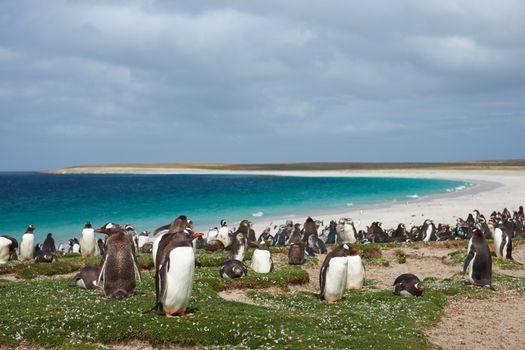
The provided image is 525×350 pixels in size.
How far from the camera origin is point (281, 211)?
57.4 metres

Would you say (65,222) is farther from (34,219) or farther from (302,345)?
(302,345)

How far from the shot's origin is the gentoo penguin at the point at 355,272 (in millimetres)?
15547

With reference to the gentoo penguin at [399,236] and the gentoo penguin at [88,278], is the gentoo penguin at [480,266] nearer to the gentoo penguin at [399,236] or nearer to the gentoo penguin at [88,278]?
the gentoo penguin at [88,278]

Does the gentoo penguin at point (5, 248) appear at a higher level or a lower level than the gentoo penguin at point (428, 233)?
higher

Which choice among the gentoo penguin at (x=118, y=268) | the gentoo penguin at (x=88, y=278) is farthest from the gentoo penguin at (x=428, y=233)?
the gentoo penguin at (x=118, y=268)

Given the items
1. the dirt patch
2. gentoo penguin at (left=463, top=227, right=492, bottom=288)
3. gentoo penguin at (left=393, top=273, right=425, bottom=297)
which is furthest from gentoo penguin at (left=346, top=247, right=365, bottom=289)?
gentoo penguin at (left=463, top=227, right=492, bottom=288)

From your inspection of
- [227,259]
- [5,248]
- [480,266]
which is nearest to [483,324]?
[480,266]

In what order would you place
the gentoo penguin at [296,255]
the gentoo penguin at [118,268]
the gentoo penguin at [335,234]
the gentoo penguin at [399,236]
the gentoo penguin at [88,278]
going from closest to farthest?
the gentoo penguin at [118,268], the gentoo penguin at [88,278], the gentoo penguin at [296,255], the gentoo penguin at [399,236], the gentoo penguin at [335,234]

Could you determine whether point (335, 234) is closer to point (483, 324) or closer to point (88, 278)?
point (483, 324)

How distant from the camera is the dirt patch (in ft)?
35.1

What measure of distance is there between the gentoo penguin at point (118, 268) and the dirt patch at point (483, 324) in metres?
6.56

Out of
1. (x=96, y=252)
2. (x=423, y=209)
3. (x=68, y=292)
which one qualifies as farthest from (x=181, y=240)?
(x=423, y=209)

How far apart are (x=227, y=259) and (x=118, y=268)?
23.5 feet

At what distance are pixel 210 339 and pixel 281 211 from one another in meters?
47.8
